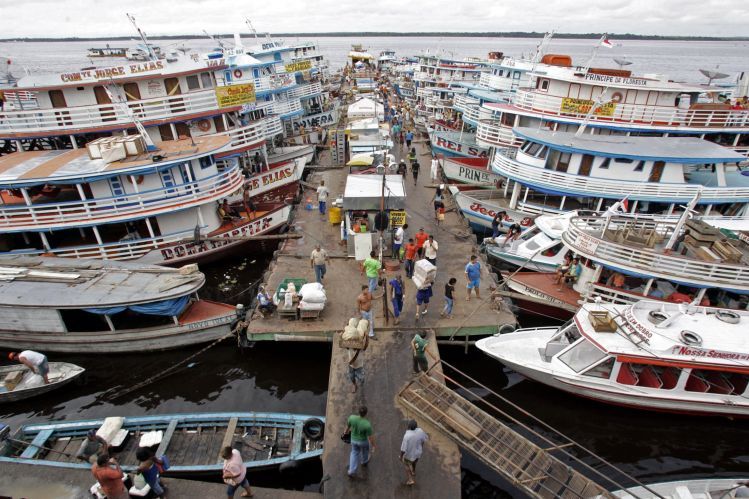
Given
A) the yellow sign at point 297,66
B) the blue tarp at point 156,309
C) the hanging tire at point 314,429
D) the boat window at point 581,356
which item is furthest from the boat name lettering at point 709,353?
the yellow sign at point 297,66

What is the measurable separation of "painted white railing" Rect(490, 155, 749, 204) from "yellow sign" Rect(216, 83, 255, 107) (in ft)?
52.1

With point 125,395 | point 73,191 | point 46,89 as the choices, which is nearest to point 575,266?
point 125,395

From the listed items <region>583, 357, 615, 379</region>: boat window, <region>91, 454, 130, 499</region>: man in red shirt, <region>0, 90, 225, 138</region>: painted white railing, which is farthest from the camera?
<region>0, 90, 225, 138</region>: painted white railing

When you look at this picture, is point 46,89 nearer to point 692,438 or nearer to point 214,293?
point 214,293

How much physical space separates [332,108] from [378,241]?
3060 cm

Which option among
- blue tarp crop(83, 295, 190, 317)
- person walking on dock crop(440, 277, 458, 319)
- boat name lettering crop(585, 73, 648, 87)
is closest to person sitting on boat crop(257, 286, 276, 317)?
blue tarp crop(83, 295, 190, 317)

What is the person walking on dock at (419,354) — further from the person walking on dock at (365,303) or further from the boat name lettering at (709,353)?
the boat name lettering at (709,353)

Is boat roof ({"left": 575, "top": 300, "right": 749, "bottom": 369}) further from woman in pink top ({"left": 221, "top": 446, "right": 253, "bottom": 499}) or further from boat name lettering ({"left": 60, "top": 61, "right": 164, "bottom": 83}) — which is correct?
boat name lettering ({"left": 60, "top": 61, "right": 164, "bottom": 83})

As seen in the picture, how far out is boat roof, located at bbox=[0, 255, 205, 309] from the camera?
487 inches

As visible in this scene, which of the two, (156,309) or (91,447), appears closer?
(91,447)

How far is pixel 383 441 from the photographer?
8469 millimetres

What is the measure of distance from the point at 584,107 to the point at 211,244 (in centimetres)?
2051

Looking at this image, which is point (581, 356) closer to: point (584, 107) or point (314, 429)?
point (314, 429)

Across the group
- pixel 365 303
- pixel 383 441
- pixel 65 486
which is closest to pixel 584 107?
pixel 365 303
